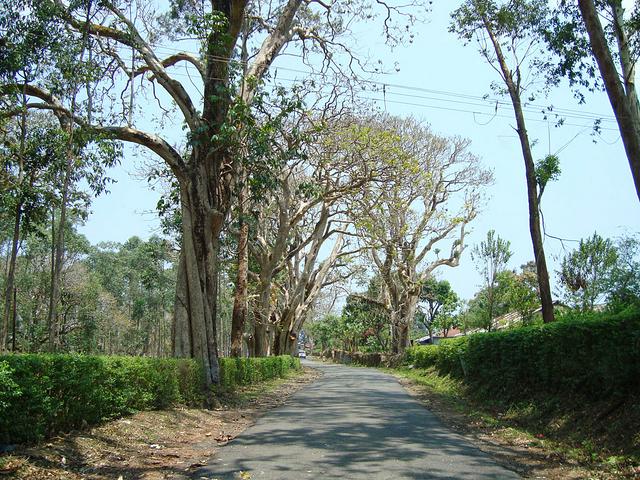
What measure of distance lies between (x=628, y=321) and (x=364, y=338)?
58306 mm

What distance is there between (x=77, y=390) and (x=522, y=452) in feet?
21.3

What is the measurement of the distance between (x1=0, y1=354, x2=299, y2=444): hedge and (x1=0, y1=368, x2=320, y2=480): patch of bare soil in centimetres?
22

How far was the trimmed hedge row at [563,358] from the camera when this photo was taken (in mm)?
8586

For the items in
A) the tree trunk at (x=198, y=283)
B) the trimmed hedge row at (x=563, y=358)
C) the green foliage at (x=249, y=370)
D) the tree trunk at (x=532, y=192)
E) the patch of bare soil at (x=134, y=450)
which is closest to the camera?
the patch of bare soil at (x=134, y=450)

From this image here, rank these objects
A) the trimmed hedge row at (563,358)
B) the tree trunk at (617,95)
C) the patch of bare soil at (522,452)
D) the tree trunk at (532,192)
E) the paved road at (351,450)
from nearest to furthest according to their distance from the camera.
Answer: the paved road at (351,450), the patch of bare soil at (522,452), the trimmed hedge row at (563,358), the tree trunk at (617,95), the tree trunk at (532,192)

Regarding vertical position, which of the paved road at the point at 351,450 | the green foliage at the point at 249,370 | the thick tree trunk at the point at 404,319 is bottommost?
the paved road at the point at 351,450

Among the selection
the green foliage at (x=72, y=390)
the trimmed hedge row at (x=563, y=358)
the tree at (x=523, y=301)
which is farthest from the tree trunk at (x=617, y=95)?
the tree at (x=523, y=301)

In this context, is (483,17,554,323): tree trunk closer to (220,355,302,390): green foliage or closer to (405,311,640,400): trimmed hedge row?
(405,311,640,400): trimmed hedge row

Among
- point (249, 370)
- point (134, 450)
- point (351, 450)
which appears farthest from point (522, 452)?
point (249, 370)

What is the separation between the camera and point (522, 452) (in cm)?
868

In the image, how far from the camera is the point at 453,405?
50.9 feet

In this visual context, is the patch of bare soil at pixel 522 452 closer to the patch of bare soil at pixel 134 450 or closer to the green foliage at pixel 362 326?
the patch of bare soil at pixel 134 450

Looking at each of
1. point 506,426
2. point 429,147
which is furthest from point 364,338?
point 506,426

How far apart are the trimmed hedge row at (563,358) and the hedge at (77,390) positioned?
7.45m
